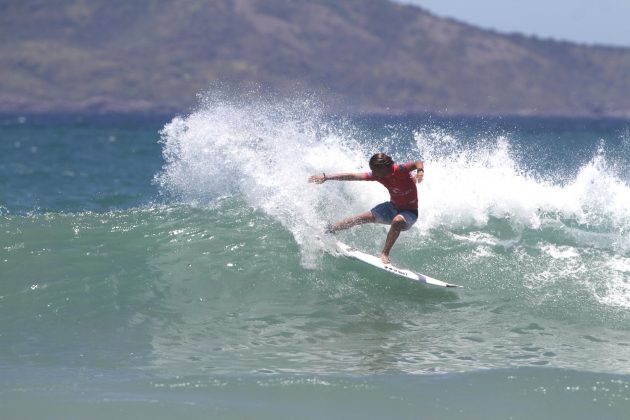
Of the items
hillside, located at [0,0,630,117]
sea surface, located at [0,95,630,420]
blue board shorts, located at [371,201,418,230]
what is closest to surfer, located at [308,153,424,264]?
blue board shorts, located at [371,201,418,230]

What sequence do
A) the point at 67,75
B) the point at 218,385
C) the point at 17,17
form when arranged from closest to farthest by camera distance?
the point at 218,385 → the point at 67,75 → the point at 17,17

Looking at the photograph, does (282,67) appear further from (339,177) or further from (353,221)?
(339,177)

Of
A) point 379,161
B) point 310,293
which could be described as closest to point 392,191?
point 379,161

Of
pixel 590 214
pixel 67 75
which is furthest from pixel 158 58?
pixel 590 214

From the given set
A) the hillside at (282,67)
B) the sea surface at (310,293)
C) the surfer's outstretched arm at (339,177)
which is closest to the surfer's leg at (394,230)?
the sea surface at (310,293)

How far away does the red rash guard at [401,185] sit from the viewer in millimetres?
10960

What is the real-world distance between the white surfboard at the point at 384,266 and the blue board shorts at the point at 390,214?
1.57 ft

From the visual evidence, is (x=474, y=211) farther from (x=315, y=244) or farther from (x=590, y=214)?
(x=315, y=244)

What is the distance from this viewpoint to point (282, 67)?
17212cm

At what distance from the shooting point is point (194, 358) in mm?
8906

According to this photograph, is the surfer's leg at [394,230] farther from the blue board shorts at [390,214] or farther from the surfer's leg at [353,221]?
the surfer's leg at [353,221]

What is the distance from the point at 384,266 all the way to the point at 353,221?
83 cm

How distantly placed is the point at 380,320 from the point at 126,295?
299 cm

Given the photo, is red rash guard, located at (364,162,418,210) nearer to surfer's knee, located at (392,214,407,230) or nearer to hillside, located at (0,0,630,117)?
surfer's knee, located at (392,214,407,230)
